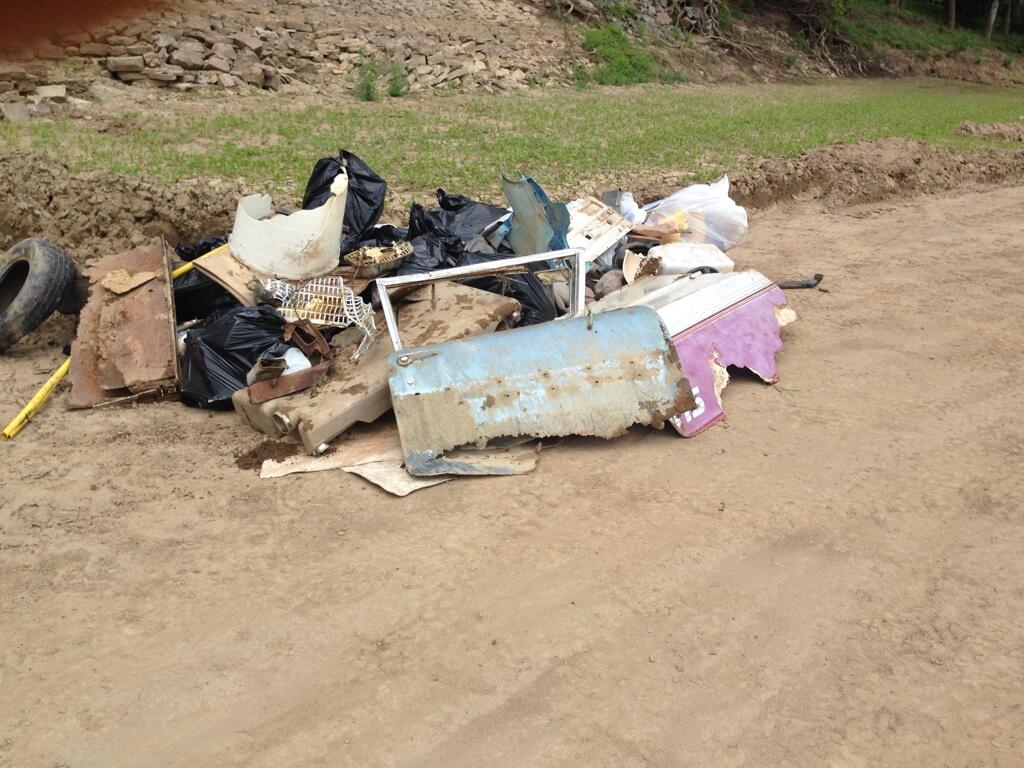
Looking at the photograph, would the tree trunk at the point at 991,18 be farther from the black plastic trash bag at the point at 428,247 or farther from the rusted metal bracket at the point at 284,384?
the rusted metal bracket at the point at 284,384

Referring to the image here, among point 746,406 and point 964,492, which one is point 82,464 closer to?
point 746,406

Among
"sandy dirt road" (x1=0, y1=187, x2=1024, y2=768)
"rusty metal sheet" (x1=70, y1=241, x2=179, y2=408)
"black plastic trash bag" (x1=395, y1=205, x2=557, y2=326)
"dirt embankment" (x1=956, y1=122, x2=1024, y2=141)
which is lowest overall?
"dirt embankment" (x1=956, y1=122, x2=1024, y2=141)

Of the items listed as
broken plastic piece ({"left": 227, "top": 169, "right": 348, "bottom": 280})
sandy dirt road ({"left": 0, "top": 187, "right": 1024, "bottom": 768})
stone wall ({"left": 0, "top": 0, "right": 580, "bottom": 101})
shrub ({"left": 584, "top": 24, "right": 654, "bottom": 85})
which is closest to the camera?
sandy dirt road ({"left": 0, "top": 187, "right": 1024, "bottom": 768})

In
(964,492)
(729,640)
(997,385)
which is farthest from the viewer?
(997,385)

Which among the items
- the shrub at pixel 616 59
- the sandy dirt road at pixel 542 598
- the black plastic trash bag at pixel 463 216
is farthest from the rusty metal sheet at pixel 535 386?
the shrub at pixel 616 59

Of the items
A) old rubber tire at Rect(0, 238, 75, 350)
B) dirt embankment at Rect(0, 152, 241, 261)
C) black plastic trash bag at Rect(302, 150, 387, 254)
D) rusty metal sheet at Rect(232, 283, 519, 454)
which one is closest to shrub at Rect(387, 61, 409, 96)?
dirt embankment at Rect(0, 152, 241, 261)

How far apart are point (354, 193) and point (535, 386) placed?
2.51 meters

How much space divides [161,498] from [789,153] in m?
9.44

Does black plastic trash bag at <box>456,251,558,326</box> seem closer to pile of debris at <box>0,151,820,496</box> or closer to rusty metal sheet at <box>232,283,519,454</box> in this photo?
pile of debris at <box>0,151,820,496</box>

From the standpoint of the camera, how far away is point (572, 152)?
10.5m

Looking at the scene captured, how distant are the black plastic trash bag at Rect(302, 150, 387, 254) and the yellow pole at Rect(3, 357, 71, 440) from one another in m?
1.89

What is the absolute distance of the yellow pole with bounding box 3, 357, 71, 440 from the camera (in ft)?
15.1

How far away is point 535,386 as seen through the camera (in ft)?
14.3

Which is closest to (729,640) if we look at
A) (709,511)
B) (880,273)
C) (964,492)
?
(709,511)
